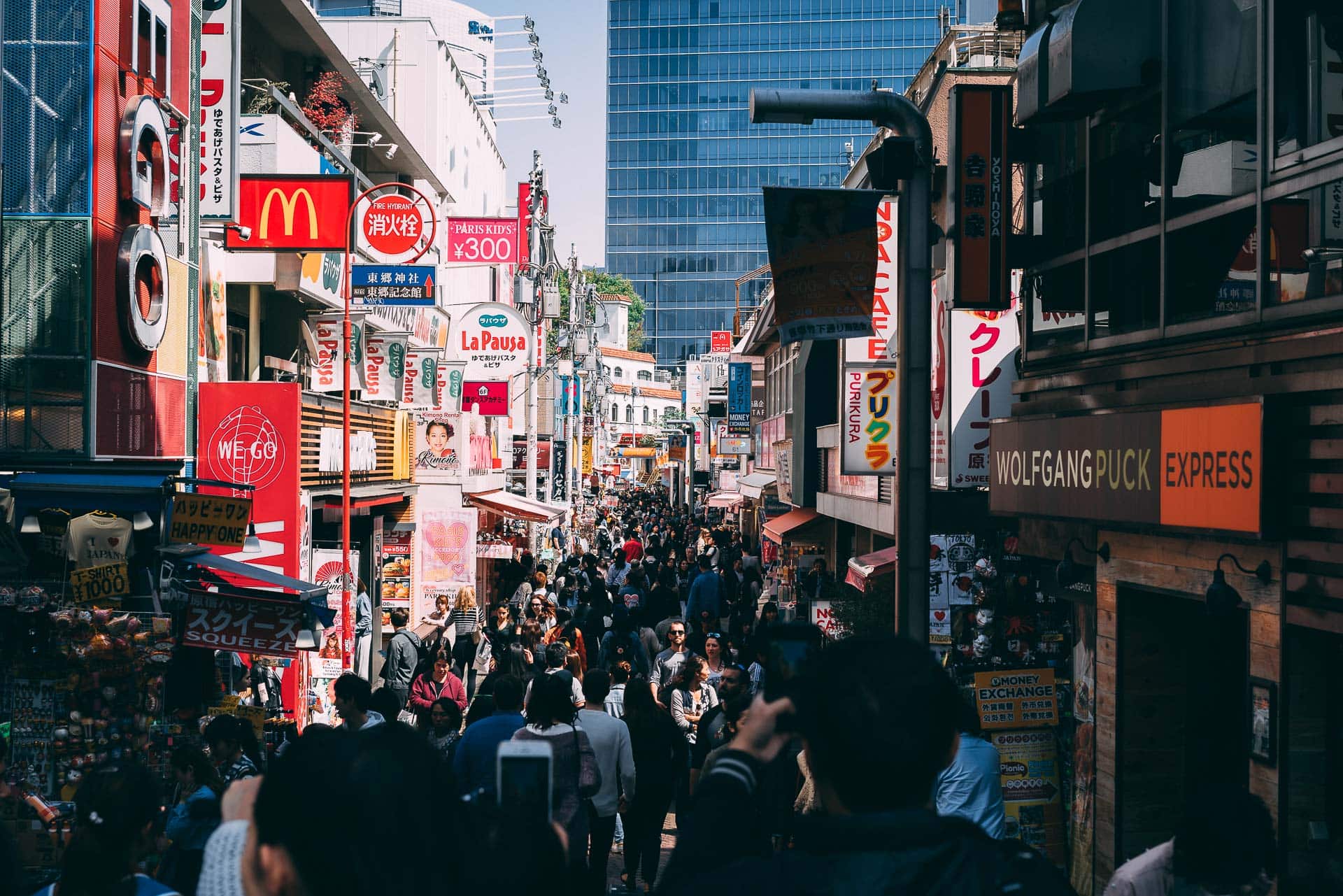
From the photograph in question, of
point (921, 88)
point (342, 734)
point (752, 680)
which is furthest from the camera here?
point (921, 88)

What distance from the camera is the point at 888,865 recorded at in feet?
7.00

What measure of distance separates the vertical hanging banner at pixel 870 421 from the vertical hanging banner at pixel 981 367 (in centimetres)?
282

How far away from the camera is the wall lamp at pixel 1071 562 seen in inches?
354

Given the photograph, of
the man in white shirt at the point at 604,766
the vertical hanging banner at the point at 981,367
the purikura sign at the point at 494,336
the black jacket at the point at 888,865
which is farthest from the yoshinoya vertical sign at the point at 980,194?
the purikura sign at the point at 494,336

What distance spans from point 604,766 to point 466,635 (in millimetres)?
11166

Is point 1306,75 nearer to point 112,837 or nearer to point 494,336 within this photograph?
point 112,837

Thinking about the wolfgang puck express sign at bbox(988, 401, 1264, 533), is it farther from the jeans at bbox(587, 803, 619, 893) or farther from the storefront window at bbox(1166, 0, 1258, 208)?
the jeans at bbox(587, 803, 619, 893)

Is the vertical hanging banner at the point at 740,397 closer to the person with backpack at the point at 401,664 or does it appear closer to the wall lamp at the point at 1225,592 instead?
the person with backpack at the point at 401,664

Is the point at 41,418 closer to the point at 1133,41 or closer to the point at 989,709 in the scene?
the point at 989,709

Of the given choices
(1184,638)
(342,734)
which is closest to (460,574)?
(1184,638)

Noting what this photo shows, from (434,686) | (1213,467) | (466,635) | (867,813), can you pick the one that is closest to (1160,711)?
(1213,467)

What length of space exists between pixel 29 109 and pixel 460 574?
11.0 metres

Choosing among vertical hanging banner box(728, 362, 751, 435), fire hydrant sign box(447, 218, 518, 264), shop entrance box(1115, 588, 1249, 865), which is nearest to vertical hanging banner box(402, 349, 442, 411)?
fire hydrant sign box(447, 218, 518, 264)

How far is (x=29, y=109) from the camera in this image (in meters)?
11.2
